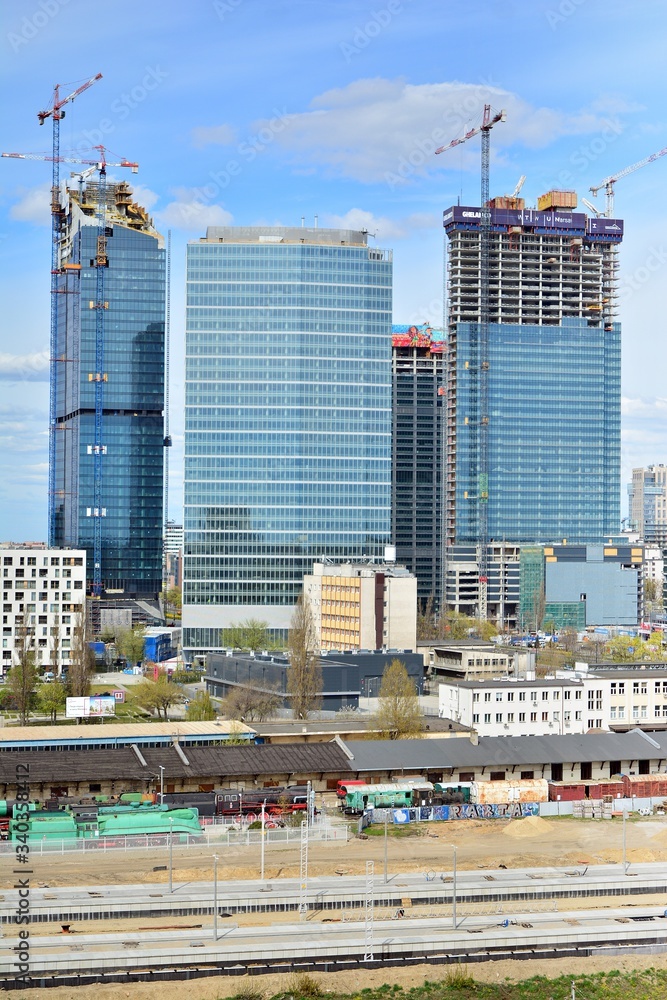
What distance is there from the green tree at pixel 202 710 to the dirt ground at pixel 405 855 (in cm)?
3315

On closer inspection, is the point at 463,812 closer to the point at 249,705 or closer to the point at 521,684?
the point at 521,684

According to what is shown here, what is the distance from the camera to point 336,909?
208 feet

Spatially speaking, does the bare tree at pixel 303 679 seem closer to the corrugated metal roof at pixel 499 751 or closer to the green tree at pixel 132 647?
the corrugated metal roof at pixel 499 751

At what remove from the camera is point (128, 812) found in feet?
258

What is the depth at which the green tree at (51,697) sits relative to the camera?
120 m

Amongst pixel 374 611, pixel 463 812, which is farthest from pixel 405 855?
pixel 374 611

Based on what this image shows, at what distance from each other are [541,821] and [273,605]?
91.9 meters

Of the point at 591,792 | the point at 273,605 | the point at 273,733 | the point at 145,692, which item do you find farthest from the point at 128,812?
the point at 273,605

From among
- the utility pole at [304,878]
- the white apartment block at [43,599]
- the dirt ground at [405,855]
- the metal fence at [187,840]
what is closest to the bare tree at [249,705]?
the dirt ground at [405,855]

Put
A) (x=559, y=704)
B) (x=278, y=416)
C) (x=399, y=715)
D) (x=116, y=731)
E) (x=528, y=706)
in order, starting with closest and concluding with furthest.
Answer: (x=116, y=731) → (x=399, y=715) → (x=528, y=706) → (x=559, y=704) → (x=278, y=416)

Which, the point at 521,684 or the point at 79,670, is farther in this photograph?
the point at 79,670

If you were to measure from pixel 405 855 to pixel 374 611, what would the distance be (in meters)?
69.9

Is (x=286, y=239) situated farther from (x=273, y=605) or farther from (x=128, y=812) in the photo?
(x=128, y=812)

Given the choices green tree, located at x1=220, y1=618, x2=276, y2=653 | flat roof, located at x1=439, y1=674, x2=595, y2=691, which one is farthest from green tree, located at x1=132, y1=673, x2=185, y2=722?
green tree, located at x1=220, y1=618, x2=276, y2=653
